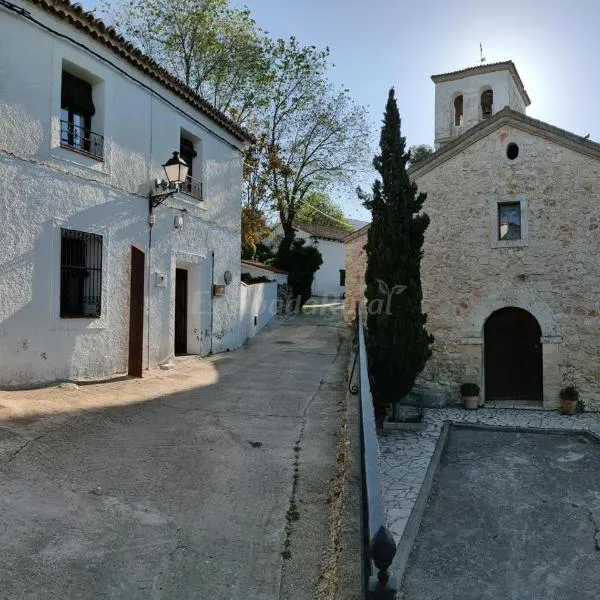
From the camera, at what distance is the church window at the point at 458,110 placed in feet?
69.5

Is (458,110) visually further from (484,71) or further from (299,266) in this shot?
(299,266)

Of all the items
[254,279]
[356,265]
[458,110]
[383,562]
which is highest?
[458,110]

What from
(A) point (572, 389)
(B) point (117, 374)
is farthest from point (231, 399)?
(A) point (572, 389)

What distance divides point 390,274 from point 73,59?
6971 mm

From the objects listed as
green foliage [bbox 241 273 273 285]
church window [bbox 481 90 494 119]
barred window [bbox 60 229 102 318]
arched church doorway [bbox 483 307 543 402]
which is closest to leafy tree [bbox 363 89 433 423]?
arched church doorway [bbox 483 307 543 402]

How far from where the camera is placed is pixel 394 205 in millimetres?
10828

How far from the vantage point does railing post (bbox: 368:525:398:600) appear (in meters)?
1.58

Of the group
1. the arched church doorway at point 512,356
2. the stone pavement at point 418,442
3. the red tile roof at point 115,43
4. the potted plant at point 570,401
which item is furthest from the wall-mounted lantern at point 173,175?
the potted plant at point 570,401

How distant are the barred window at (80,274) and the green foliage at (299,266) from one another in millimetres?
14758

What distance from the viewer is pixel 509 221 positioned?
1241 cm

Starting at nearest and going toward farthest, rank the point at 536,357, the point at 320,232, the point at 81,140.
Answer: the point at 81,140, the point at 536,357, the point at 320,232

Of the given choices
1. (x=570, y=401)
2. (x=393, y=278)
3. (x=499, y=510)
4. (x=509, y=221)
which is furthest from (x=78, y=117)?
(x=570, y=401)

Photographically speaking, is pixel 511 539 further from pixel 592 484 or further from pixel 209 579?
pixel 209 579

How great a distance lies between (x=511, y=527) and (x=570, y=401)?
6139 millimetres
